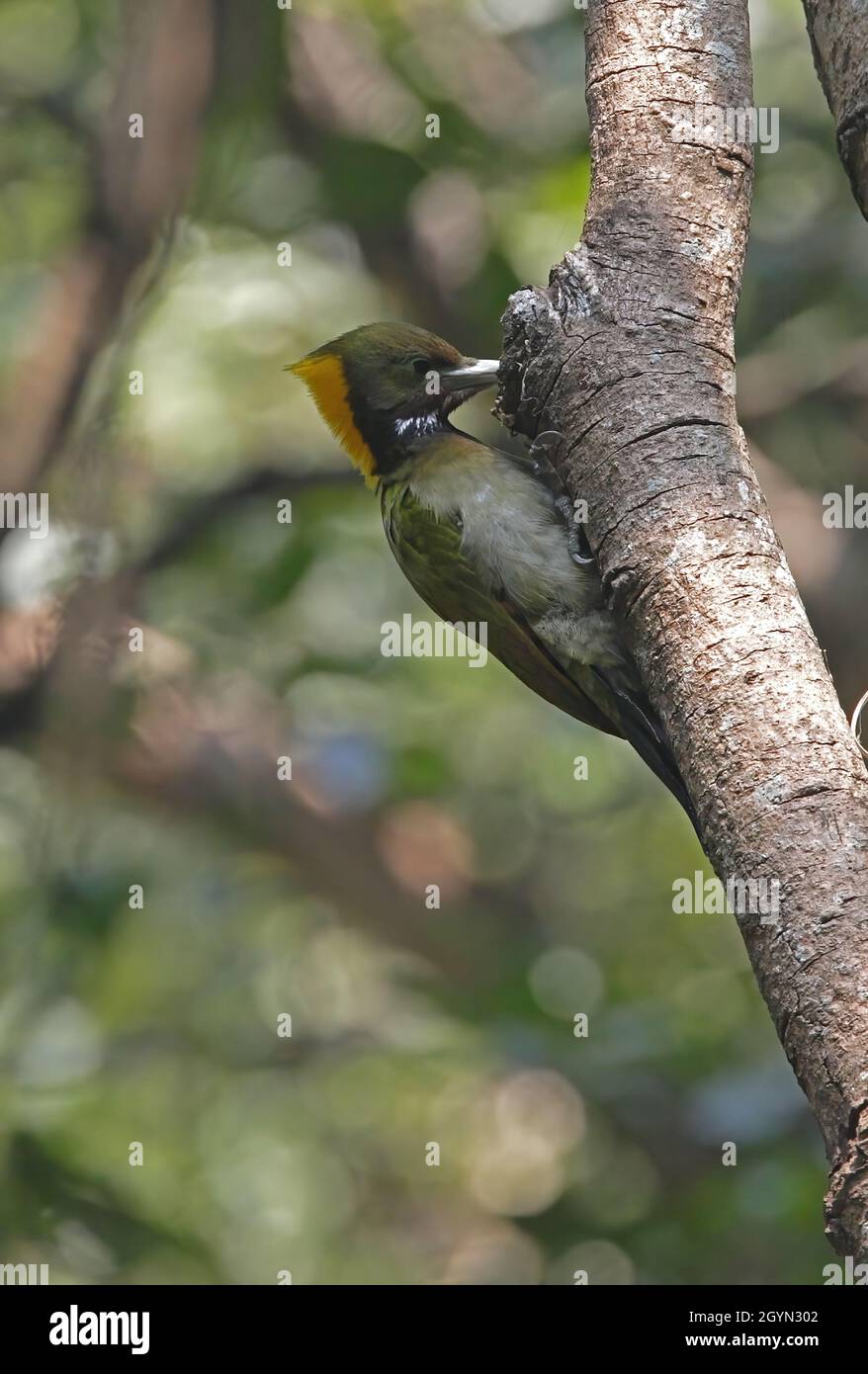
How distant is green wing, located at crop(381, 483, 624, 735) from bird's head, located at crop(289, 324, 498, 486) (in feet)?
0.54

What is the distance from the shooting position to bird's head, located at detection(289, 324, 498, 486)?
4289 millimetres

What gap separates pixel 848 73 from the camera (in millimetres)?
2746

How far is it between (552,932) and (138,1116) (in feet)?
6.78

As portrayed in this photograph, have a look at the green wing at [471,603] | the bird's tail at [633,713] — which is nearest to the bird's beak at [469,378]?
the green wing at [471,603]

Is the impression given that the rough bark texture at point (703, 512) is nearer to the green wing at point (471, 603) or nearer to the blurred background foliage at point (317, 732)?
the green wing at point (471, 603)

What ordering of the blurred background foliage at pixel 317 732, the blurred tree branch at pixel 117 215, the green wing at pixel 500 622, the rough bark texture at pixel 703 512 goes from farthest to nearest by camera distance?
the blurred tree branch at pixel 117 215 → the blurred background foliage at pixel 317 732 → the green wing at pixel 500 622 → the rough bark texture at pixel 703 512

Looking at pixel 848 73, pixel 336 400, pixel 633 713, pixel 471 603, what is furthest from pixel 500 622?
pixel 848 73

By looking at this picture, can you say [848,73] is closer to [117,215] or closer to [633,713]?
[633,713]

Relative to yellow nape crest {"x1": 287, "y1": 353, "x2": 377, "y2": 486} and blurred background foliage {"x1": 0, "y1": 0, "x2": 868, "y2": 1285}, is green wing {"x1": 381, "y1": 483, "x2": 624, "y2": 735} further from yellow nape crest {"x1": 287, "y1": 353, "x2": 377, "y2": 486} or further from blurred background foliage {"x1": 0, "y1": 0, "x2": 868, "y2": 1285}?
blurred background foliage {"x1": 0, "y1": 0, "x2": 868, "y2": 1285}

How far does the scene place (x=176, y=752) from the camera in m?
6.25

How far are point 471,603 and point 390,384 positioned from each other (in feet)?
2.41

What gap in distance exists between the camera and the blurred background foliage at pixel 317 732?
16.5 ft

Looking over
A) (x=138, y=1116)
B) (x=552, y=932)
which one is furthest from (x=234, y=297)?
(x=138, y=1116)

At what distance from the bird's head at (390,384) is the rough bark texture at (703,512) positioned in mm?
1515
